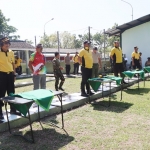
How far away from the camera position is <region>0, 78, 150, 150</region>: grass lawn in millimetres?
3096

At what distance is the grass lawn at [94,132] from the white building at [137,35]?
10717 mm

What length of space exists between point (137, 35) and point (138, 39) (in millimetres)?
327

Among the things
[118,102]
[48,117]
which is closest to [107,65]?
[118,102]

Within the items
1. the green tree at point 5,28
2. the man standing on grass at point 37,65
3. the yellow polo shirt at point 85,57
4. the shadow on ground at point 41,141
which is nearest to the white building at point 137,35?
the yellow polo shirt at point 85,57

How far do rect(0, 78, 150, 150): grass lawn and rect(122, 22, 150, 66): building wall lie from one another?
35.1ft

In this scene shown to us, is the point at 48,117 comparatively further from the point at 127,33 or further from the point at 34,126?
the point at 127,33

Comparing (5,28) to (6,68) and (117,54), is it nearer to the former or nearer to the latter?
(117,54)

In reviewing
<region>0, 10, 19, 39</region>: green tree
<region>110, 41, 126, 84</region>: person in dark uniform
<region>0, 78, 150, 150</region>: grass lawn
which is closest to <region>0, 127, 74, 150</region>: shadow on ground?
<region>0, 78, 150, 150</region>: grass lawn

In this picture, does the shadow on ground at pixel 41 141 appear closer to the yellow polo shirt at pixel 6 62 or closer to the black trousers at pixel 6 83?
the black trousers at pixel 6 83

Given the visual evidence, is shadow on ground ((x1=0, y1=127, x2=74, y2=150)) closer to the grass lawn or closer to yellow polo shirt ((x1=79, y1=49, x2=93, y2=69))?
the grass lawn

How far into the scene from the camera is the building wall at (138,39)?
14.8 m

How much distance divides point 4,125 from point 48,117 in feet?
3.52

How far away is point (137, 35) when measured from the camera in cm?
1536

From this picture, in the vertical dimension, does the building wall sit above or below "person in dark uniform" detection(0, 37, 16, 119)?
above
